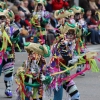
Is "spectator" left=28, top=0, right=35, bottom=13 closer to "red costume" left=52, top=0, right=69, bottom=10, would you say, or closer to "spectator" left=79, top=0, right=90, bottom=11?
"red costume" left=52, top=0, right=69, bottom=10

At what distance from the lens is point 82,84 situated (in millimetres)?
12219

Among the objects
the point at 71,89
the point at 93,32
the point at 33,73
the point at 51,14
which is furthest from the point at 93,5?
the point at 33,73

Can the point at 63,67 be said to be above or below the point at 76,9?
below

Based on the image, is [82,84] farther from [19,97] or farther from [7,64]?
[19,97]

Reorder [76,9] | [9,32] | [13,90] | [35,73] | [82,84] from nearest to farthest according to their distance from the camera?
1. [35,73]
2. [9,32]
3. [13,90]
4. [82,84]
5. [76,9]

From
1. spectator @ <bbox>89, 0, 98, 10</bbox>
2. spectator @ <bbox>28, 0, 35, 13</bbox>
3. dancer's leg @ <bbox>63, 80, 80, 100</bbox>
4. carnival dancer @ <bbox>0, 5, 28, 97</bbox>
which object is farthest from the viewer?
spectator @ <bbox>89, 0, 98, 10</bbox>

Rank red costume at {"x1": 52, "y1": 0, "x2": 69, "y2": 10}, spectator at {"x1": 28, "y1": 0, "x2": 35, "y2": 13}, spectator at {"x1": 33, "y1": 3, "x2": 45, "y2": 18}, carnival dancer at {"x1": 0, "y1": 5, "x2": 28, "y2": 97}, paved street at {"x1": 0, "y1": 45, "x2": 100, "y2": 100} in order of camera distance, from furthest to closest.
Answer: red costume at {"x1": 52, "y1": 0, "x2": 69, "y2": 10} < spectator at {"x1": 28, "y1": 0, "x2": 35, "y2": 13} < spectator at {"x1": 33, "y1": 3, "x2": 45, "y2": 18} < paved street at {"x1": 0, "y1": 45, "x2": 100, "y2": 100} < carnival dancer at {"x1": 0, "y1": 5, "x2": 28, "y2": 97}

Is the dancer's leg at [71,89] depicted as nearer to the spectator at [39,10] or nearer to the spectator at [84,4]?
the spectator at [39,10]

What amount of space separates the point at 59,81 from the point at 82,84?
3.80m

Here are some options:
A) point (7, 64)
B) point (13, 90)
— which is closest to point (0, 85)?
point (13, 90)

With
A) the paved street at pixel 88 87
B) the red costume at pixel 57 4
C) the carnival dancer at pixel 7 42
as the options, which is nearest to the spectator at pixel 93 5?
the red costume at pixel 57 4

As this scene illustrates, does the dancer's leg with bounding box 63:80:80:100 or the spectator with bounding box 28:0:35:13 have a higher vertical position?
the spectator with bounding box 28:0:35:13

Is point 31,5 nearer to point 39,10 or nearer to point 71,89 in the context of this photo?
point 39,10

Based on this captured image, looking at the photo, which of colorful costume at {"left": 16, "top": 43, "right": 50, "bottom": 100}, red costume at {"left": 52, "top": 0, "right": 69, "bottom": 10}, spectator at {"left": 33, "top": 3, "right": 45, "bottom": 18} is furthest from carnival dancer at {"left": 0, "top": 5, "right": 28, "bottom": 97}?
red costume at {"left": 52, "top": 0, "right": 69, "bottom": 10}
